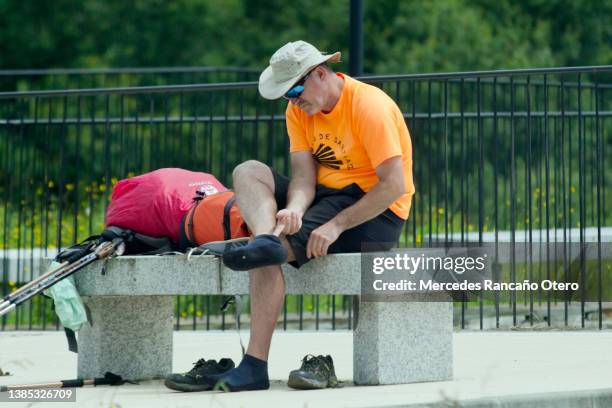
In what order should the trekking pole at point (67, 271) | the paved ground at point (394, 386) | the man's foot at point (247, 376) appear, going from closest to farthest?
the paved ground at point (394, 386) → the man's foot at point (247, 376) → the trekking pole at point (67, 271)

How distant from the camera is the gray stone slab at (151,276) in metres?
6.84

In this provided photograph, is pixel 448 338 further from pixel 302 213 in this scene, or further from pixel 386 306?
pixel 302 213

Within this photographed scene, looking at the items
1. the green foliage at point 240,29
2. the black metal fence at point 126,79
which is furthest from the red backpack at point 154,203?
the green foliage at point 240,29

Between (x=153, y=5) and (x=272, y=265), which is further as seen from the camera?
(x=153, y=5)

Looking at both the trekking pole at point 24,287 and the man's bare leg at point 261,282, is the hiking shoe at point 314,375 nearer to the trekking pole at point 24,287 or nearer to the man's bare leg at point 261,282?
the man's bare leg at point 261,282

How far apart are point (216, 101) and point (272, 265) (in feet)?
52.3

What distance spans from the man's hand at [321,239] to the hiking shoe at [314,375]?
51 centimetres

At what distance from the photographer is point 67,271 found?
682cm

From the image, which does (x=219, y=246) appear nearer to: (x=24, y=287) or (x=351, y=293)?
(x=351, y=293)

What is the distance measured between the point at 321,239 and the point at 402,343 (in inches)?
24.8

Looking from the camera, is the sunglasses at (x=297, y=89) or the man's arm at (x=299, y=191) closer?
the man's arm at (x=299, y=191)

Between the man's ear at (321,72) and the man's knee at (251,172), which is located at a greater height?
the man's ear at (321,72)

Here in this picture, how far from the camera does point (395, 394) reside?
6.26 metres

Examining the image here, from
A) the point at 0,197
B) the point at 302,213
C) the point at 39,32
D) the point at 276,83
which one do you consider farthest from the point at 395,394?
the point at 39,32
